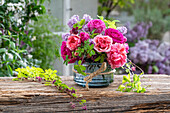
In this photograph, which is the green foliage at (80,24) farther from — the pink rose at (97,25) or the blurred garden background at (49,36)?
the blurred garden background at (49,36)

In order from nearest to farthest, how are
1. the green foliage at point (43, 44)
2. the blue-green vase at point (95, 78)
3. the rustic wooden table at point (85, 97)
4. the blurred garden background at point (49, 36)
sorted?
the rustic wooden table at point (85, 97) → the blue-green vase at point (95, 78) → the blurred garden background at point (49, 36) → the green foliage at point (43, 44)

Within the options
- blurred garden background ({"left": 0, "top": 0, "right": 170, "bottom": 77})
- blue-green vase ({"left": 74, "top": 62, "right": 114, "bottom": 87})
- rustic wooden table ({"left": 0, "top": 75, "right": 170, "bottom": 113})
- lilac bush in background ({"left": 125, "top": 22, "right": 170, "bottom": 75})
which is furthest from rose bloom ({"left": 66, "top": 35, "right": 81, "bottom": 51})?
lilac bush in background ({"left": 125, "top": 22, "right": 170, "bottom": 75})

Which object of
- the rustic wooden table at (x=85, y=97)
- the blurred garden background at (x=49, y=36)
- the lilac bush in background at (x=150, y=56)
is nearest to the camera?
the rustic wooden table at (x=85, y=97)

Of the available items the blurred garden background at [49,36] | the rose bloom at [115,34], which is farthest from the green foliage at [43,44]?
the rose bloom at [115,34]

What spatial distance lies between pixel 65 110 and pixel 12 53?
950 mm

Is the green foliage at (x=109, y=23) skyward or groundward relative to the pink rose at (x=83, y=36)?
skyward

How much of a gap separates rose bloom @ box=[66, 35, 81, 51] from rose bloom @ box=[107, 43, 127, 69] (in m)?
0.15

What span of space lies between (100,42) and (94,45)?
0.11 feet

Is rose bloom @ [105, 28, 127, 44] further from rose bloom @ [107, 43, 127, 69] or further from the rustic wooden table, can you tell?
the rustic wooden table

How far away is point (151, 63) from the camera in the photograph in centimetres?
294

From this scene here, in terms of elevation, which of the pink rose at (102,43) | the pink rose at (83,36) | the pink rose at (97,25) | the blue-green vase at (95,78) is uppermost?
the pink rose at (97,25)

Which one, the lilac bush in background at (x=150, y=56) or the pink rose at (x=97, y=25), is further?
the lilac bush in background at (x=150, y=56)

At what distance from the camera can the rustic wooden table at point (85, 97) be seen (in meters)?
0.94

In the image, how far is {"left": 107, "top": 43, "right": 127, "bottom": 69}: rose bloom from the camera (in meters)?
0.99
